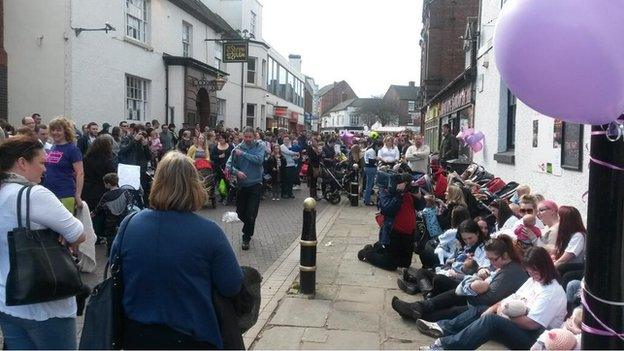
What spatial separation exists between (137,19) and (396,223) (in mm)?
13984

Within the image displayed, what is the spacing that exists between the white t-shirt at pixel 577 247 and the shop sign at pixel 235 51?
20580 mm

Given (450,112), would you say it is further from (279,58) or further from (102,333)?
(279,58)

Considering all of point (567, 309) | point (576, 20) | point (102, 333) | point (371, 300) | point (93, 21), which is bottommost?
point (371, 300)

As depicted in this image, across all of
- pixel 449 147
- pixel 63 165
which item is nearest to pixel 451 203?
pixel 63 165

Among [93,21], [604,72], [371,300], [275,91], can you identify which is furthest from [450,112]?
[275,91]

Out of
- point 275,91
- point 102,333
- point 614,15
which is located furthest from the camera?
point 275,91

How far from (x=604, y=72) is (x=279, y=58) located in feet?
133

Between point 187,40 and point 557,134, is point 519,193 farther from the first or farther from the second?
point 187,40

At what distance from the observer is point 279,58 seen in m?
41.7

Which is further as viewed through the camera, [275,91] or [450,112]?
[275,91]

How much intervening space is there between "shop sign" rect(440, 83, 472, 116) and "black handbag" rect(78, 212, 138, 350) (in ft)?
44.7

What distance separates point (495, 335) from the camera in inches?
177

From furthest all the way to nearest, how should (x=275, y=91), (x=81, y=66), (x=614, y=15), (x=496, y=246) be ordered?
(x=275, y=91) → (x=81, y=66) → (x=496, y=246) → (x=614, y=15)

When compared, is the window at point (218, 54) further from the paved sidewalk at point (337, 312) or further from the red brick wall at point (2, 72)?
the paved sidewalk at point (337, 312)
